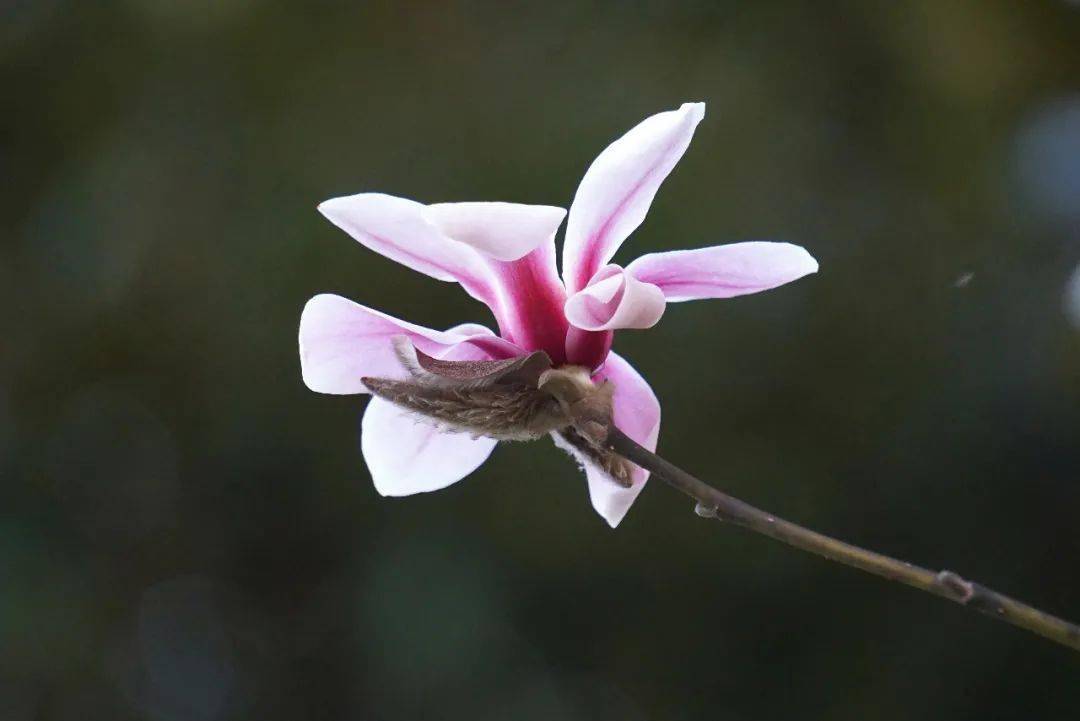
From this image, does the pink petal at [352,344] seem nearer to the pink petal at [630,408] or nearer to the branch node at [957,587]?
the pink petal at [630,408]

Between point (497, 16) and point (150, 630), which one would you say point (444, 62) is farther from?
point (150, 630)

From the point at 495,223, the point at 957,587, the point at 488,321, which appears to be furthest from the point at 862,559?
the point at 488,321

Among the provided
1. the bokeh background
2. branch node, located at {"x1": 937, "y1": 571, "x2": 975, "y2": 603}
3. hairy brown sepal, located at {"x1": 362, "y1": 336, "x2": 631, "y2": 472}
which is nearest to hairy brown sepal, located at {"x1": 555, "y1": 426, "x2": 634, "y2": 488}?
hairy brown sepal, located at {"x1": 362, "y1": 336, "x2": 631, "y2": 472}

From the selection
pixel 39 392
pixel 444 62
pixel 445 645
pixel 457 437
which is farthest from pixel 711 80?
pixel 457 437

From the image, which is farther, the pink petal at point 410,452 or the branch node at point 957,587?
the pink petal at point 410,452

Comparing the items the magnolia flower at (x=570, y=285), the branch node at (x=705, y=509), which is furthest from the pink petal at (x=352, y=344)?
the branch node at (x=705, y=509)

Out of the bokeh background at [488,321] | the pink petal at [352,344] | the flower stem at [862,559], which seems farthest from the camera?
the bokeh background at [488,321]

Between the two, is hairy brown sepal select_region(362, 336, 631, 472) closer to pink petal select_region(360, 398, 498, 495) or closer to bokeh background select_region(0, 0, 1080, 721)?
pink petal select_region(360, 398, 498, 495)

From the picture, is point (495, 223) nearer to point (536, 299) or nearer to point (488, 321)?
point (536, 299)
